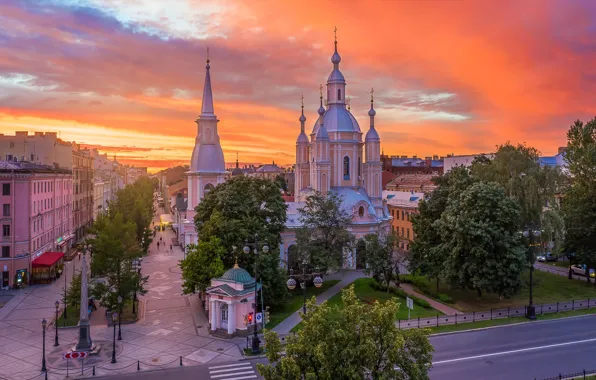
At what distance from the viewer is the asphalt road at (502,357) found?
87.2ft

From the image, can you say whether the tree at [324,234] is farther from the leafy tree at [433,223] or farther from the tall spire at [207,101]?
the tall spire at [207,101]

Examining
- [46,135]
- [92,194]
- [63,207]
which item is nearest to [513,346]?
[63,207]

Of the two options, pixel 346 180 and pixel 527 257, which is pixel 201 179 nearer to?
pixel 346 180

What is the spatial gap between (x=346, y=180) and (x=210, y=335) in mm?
34550

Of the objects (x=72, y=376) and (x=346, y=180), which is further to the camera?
(x=346, y=180)

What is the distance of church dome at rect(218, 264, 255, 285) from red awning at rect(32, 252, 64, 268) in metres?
27.3

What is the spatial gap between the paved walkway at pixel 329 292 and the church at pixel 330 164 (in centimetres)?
144

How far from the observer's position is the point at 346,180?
63.7 metres

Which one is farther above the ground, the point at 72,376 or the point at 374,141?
the point at 374,141

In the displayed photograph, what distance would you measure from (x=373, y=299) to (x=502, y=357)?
49.1ft

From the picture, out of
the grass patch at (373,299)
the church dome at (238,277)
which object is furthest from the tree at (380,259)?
the church dome at (238,277)

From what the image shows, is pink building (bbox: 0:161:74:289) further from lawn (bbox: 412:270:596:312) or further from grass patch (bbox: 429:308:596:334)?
lawn (bbox: 412:270:596:312)


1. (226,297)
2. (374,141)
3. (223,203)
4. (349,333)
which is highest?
(374,141)

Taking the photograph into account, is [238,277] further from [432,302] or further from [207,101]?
[207,101]
